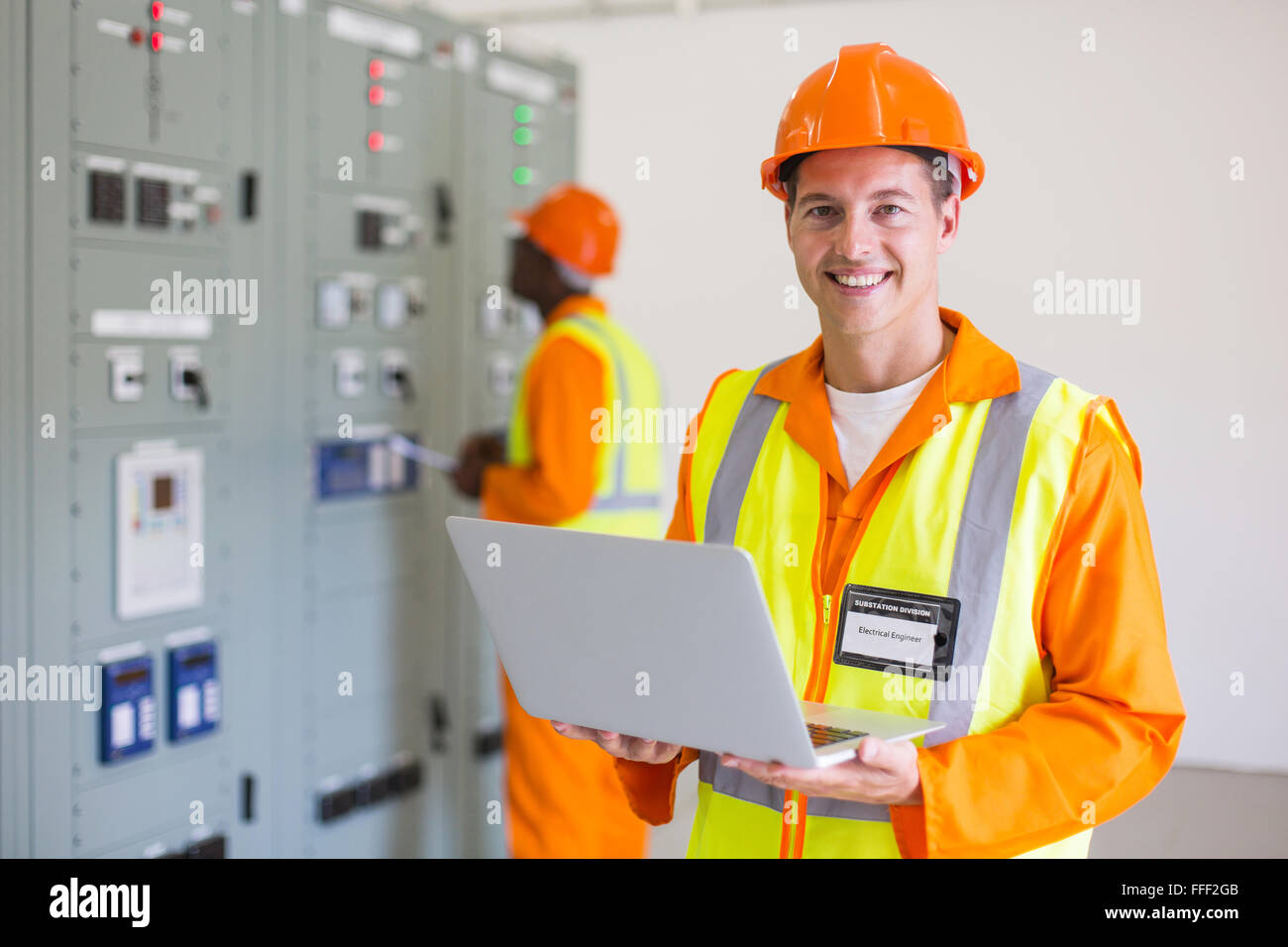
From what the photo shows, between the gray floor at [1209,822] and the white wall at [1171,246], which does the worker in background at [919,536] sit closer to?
the white wall at [1171,246]

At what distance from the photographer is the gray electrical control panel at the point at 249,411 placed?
238 cm

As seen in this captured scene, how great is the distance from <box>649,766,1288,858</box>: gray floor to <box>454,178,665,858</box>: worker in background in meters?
1.38

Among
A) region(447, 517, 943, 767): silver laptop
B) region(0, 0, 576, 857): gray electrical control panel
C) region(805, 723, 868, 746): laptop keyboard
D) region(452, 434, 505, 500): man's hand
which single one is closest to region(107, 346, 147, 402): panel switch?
region(0, 0, 576, 857): gray electrical control panel

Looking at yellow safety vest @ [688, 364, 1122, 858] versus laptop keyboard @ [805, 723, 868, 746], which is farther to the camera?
yellow safety vest @ [688, 364, 1122, 858]

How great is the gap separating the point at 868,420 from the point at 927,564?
0.72ft

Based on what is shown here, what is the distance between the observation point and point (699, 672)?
1219 mm

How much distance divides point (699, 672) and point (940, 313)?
67 cm

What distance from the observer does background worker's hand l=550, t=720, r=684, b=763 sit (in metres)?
1.43

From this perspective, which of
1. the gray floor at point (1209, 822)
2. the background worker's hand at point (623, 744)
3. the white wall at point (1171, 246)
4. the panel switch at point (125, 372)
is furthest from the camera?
the gray floor at point (1209, 822)

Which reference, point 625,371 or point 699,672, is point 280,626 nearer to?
point 625,371

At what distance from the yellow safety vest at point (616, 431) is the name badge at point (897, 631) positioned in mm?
1655

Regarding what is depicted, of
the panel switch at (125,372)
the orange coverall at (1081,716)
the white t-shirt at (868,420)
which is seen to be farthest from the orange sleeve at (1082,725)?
the panel switch at (125,372)

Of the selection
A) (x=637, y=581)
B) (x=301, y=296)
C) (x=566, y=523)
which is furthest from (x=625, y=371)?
(x=637, y=581)

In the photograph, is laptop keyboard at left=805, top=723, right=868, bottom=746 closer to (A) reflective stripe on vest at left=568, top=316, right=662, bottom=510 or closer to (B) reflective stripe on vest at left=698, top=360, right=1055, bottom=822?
(B) reflective stripe on vest at left=698, top=360, right=1055, bottom=822
